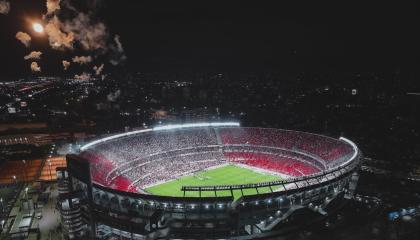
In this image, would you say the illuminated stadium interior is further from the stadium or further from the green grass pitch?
the stadium

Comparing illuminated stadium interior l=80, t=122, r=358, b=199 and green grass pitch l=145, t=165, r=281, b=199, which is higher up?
illuminated stadium interior l=80, t=122, r=358, b=199

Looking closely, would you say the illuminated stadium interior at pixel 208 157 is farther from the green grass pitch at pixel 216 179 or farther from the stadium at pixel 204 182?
the stadium at pixel 204 182

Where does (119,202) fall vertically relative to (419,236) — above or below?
above

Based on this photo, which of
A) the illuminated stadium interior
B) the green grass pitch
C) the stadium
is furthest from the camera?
the illuminated stadium interior

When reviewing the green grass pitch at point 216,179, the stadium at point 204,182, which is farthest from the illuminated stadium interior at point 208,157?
the stadium at point 204,182

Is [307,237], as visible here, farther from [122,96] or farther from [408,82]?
[408,82]

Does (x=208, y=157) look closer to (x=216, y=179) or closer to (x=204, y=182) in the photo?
(x=216, y=179)

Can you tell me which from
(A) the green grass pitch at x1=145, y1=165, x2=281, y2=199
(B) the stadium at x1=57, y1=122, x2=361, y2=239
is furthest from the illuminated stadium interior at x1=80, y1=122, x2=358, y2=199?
(B) the stadium at x1=57, y1=122, x2=361, y2=239

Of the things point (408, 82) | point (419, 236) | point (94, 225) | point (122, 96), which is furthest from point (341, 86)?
point (94, 225)
